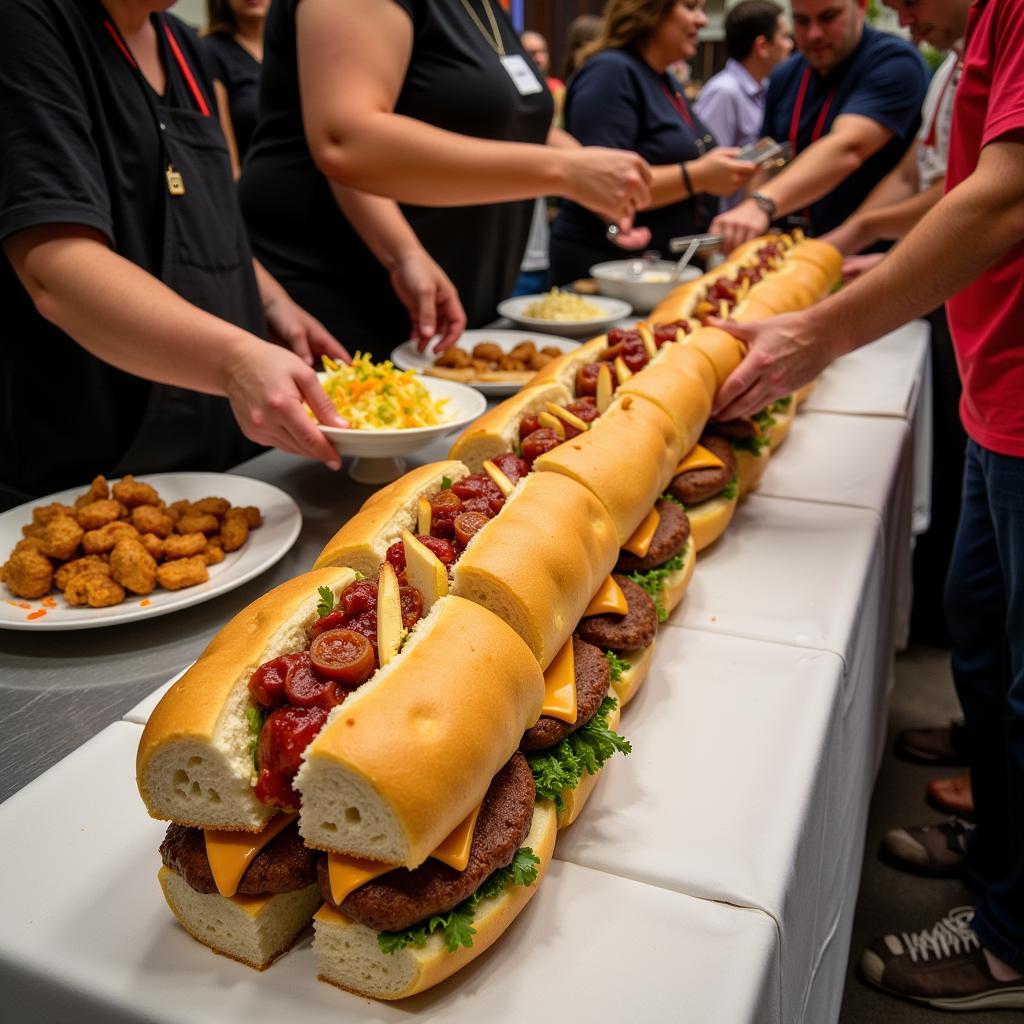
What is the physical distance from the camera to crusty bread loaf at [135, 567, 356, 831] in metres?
1.08

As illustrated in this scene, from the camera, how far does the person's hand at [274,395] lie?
1836 millimetres

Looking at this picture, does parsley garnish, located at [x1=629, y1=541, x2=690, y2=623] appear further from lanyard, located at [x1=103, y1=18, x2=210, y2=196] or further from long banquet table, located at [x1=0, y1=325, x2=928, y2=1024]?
lanyard, located at [x1=103, y1=18, x2=210, y2=196]

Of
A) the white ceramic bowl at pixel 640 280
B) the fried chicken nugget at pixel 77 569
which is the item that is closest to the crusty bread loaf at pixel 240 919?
the fried chicken nugget at pixel 77 569

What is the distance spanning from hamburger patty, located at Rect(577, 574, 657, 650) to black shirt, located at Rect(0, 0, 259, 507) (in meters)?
1.18

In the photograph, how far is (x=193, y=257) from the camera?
2400mm

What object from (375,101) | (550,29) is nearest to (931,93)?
(375,101)

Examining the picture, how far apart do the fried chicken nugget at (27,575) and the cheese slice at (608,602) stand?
3.54ft

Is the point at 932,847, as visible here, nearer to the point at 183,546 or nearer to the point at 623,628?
the point at 623,628

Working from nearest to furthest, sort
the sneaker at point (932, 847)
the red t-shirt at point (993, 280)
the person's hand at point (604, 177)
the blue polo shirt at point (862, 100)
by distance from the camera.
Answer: the red t-shirt at point (993, 280) < the sneaker at point (932, 847) < the person's hand at point (604, 177) < the blue polo shirt at point (862, 100)

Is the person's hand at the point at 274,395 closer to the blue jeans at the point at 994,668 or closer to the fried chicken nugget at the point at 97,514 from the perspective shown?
the fried chicken nugget at the point at 97,514

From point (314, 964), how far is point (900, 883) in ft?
7.84

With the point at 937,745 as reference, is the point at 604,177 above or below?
above

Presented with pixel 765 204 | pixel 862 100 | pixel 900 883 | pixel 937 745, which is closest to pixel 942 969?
pixel 900 883

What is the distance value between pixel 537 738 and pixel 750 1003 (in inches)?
17.7
